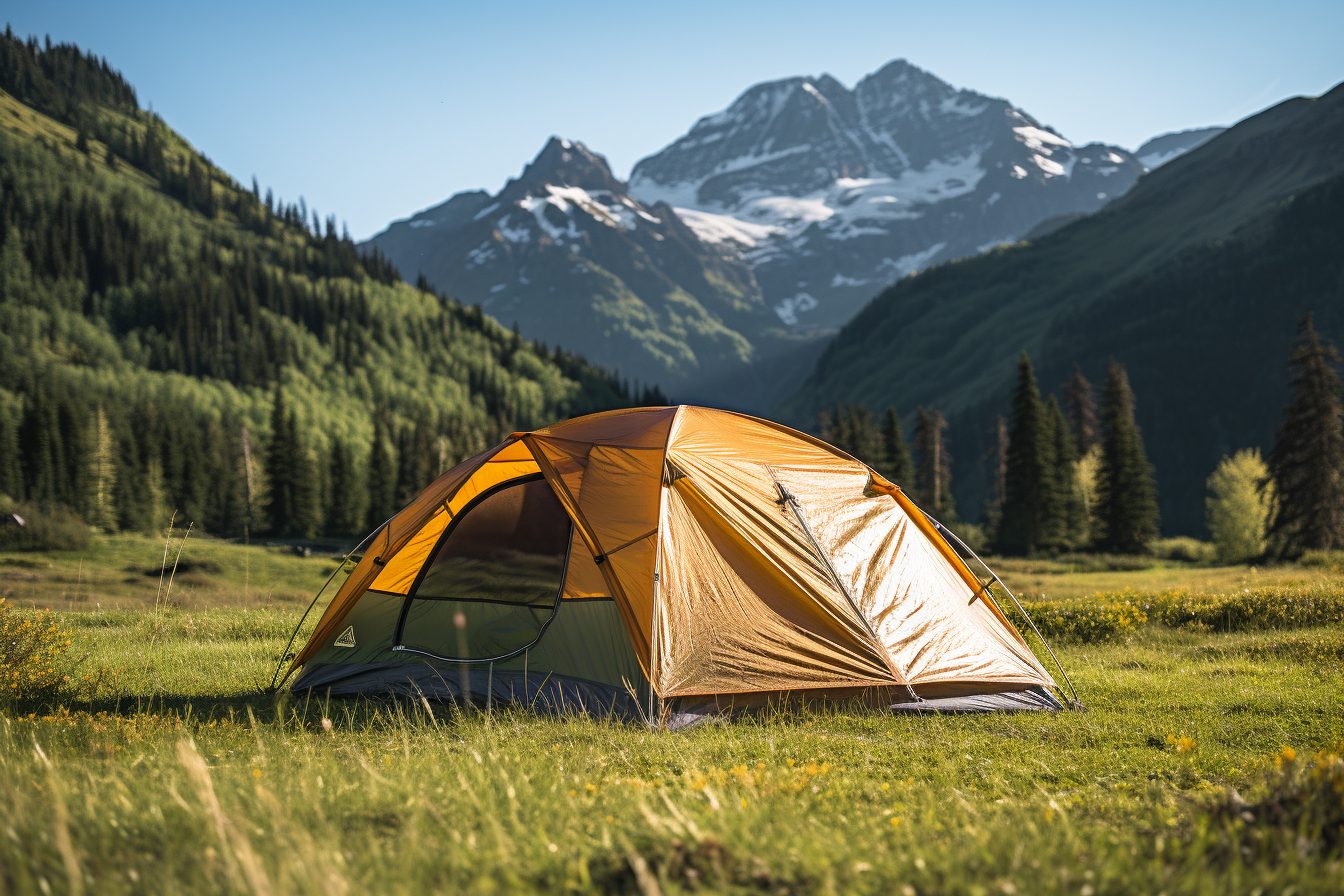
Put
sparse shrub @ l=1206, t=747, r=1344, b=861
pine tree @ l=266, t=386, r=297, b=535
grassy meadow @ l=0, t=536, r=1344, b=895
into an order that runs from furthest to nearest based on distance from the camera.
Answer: pine tree @ l=266, t=386, r=297, b=535, sparse shrub @ l=1206, t=747, r=1344, b=861, grassy meadow @ l=0, t=536, r=1344, b=895

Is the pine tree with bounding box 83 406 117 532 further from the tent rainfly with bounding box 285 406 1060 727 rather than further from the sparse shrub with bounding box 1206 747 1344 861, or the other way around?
the sparse shrub with bounding box 1206 747 1344 861

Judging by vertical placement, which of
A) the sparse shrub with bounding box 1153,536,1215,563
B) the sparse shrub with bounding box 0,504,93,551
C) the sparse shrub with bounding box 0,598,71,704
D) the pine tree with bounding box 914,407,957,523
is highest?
the pine tree with bounding box 914,407,957,523

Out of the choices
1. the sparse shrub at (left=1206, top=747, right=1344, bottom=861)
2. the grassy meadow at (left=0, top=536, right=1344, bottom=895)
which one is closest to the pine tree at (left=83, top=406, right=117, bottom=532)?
the grassy meadow at (left=0, top=536, right=1344, bottom=895)

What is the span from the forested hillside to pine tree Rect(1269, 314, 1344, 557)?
76.5 meters

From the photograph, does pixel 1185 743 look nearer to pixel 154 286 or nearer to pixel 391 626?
pixel 391 626

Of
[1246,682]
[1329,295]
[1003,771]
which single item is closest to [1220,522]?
[1246,682]

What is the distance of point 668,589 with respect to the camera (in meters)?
10.1

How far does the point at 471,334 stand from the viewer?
7830 inches

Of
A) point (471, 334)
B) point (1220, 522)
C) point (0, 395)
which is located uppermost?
point (471, 334)

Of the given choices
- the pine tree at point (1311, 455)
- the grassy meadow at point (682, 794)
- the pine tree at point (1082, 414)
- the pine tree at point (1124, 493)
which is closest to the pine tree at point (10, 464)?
the grassy meadow at point (682, 794)

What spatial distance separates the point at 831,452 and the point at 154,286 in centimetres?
17922

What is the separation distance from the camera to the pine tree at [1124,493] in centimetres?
6475

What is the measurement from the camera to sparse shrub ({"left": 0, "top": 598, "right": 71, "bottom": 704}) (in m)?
9.58

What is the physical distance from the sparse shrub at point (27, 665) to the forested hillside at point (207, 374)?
264 ft
